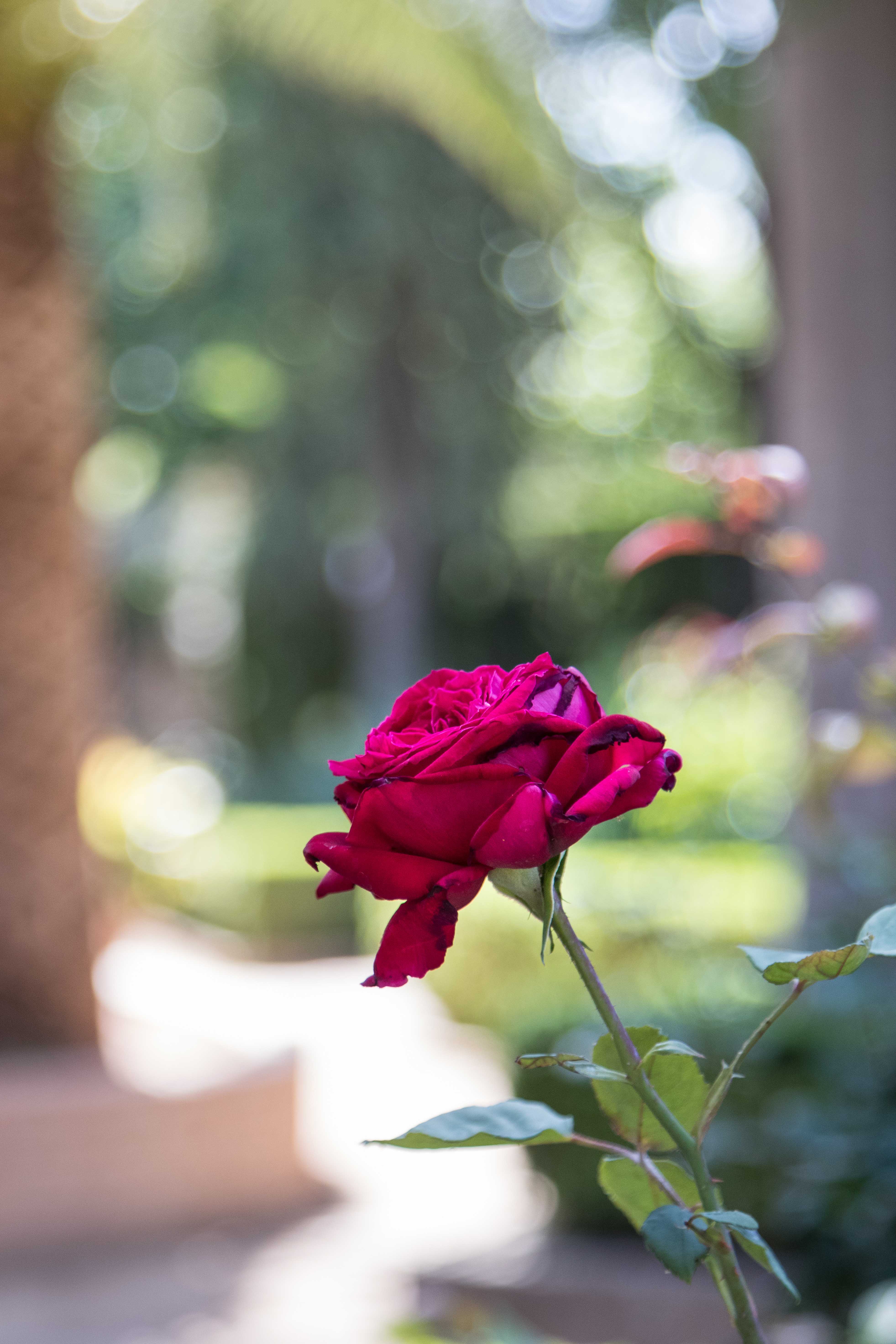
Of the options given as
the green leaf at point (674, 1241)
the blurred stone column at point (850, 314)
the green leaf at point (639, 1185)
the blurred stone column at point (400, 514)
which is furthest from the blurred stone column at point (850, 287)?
the blurred stone column at point (400, 514)

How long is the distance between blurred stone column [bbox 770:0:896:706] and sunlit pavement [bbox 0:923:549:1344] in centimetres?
237

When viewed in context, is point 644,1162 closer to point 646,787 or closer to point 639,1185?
point 639,1185

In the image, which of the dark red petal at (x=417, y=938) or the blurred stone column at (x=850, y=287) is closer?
the dark red petal at (x=417, y=938)

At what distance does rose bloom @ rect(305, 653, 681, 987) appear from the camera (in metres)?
0.47

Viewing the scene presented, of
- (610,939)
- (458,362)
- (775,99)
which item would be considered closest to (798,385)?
(775,99)

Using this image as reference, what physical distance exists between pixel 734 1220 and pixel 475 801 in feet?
0.72

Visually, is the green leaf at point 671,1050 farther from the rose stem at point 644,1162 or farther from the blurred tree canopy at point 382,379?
the blurred tree canopy at point 382,379

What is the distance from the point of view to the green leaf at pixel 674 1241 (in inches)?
19.6

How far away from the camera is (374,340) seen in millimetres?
12641

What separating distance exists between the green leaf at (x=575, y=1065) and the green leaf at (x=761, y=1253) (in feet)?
0.27

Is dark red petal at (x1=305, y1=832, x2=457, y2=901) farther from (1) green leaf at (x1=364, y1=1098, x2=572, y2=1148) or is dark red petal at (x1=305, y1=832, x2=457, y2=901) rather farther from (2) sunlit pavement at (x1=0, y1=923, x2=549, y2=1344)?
(2) sunlit pavement at (x1=0, y1=923, x2=549, y2=1344)

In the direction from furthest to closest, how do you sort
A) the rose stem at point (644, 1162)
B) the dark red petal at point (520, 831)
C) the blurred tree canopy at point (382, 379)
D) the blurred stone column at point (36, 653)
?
1. the blurred tree canopy at point (382, 379)
2. the blurred stone column at point (36, 653)
3. the rose stem at point (644, 1162)
4. the dark red petal at point (520, 831)

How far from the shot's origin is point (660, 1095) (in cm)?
61

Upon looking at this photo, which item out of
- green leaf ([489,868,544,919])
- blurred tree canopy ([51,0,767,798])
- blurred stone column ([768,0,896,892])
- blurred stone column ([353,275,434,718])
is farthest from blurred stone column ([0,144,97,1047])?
blurred stone column ([353,275,434,718])
